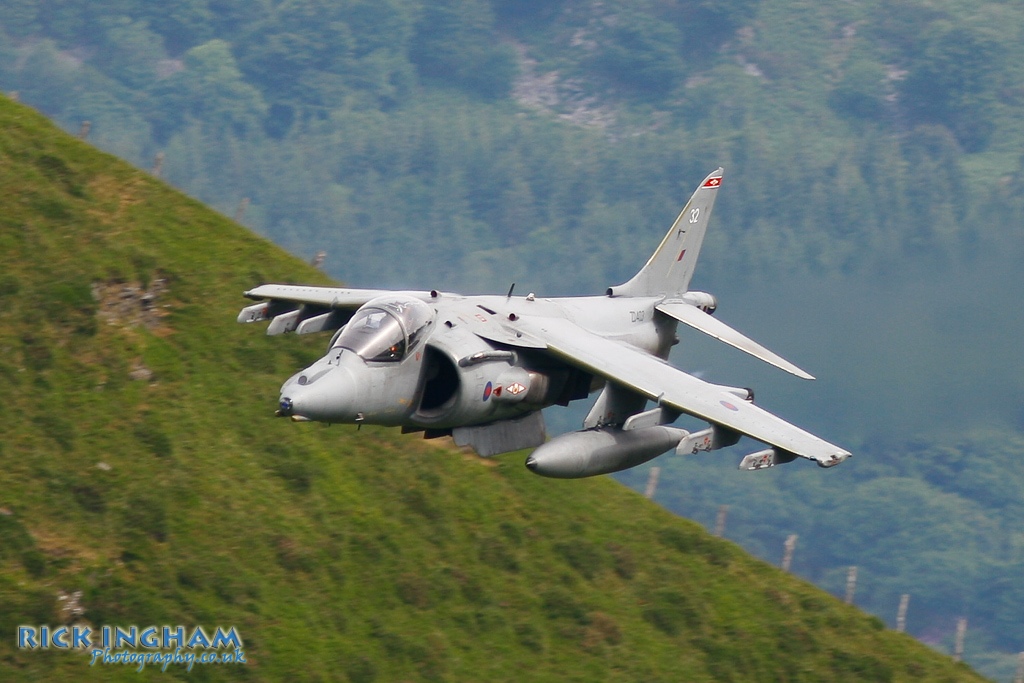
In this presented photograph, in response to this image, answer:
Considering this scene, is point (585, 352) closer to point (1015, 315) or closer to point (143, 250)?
point (143, 250)

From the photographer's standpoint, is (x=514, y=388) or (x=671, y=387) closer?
(x=671, y=387)

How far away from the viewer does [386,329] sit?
73.3ft

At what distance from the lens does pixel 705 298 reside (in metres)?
30.8

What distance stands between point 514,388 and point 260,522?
835cm

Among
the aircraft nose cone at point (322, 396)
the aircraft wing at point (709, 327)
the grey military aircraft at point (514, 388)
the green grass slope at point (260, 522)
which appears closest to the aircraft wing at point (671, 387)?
the grey military aircraft at point (514, 388)

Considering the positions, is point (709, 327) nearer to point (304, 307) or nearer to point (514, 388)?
point (514, 388)

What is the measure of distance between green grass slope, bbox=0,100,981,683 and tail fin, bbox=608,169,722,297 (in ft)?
21.8

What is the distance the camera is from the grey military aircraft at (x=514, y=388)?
21656 millimetres

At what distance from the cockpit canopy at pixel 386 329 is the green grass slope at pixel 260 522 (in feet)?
25.3

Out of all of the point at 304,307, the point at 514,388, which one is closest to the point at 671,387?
the point at 514,388

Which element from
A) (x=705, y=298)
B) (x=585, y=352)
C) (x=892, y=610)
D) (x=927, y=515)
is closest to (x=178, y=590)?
(x=585, y=352)

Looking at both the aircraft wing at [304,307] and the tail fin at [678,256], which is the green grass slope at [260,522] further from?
the tail fin at [678,256]

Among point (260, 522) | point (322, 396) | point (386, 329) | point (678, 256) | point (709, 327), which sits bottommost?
point (260, 522)

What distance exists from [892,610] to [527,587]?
3648 inches
